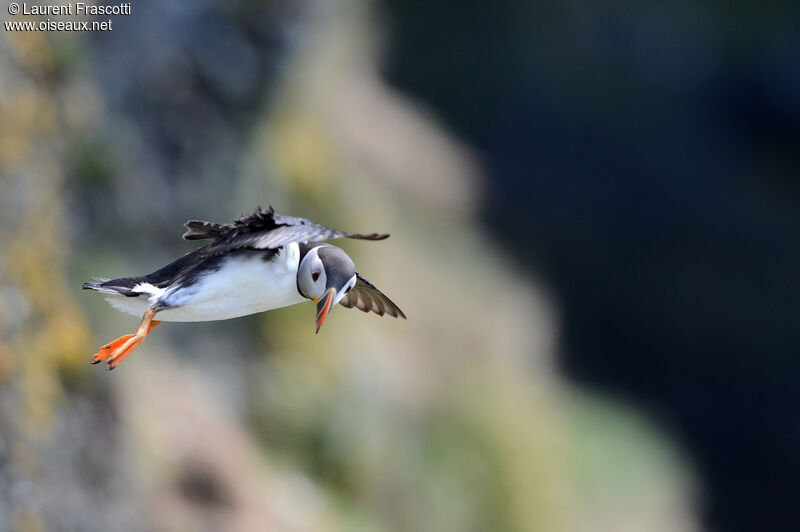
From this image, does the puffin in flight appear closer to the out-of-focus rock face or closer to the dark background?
the out-of-focus rock face

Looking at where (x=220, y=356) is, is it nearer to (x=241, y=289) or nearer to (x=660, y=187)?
(x=241, y=289)

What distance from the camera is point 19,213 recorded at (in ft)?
20.1

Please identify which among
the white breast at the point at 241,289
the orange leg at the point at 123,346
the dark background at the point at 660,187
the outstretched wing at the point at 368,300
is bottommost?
the dark background at the point at 660,187

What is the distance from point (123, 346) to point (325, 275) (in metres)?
0.66

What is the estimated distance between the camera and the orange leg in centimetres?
294

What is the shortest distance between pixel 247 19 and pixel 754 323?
42.3ft

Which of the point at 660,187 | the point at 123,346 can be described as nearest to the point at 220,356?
the point at 123,346

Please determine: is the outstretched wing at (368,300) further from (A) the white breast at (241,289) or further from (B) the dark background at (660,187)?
(B) the dark background at (660,187)

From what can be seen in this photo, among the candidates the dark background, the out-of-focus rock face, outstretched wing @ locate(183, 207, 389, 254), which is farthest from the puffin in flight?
the dark background

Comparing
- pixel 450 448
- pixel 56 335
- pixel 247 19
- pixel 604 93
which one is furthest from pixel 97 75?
pixel 604 93

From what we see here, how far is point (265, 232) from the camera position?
2822mm

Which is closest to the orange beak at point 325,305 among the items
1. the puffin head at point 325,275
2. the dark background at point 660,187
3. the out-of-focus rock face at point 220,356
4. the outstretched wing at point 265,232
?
the puffin head at point 325,275

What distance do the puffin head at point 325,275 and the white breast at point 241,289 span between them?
6 cm

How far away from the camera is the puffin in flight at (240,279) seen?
2.78m
